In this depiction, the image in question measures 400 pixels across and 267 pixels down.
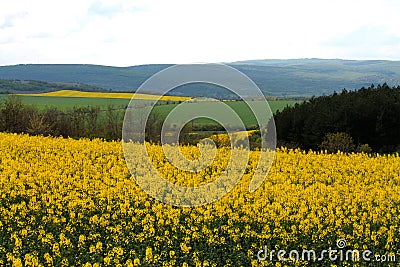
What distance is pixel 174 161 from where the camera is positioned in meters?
19.8

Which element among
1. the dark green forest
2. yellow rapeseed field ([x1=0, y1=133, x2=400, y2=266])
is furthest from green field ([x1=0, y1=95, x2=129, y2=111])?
yellow rapeseed field ([x1=0, y1=133, x2=400, y2=266])

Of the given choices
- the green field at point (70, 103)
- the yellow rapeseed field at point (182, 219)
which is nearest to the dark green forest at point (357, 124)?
the yellow rapeseed field at point (182, 219)

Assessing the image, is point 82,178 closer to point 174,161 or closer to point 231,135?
point 174,161

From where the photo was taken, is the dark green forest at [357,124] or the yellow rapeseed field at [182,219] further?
the dark green forest at [357,124]

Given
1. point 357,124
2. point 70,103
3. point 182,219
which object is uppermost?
point 357,124

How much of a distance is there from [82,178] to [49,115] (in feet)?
89.7

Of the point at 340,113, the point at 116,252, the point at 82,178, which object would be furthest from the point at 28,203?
the point at 340,113

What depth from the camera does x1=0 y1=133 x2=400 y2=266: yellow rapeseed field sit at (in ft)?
35.7

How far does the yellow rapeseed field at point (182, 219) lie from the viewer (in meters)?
10.9

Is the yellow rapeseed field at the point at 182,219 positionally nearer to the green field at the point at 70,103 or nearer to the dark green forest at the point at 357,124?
the dark green forest at the point at 357,124

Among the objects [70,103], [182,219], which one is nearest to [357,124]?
[182,219]

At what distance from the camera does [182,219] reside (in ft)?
42.2

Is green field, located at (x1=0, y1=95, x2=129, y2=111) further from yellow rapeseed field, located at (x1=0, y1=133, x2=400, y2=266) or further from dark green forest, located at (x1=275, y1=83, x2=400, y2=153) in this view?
yellow rapeseed field, located at (x1=0, y1=133, x2=400, y2=266)

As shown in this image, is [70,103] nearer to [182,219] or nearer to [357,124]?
[357,124]
